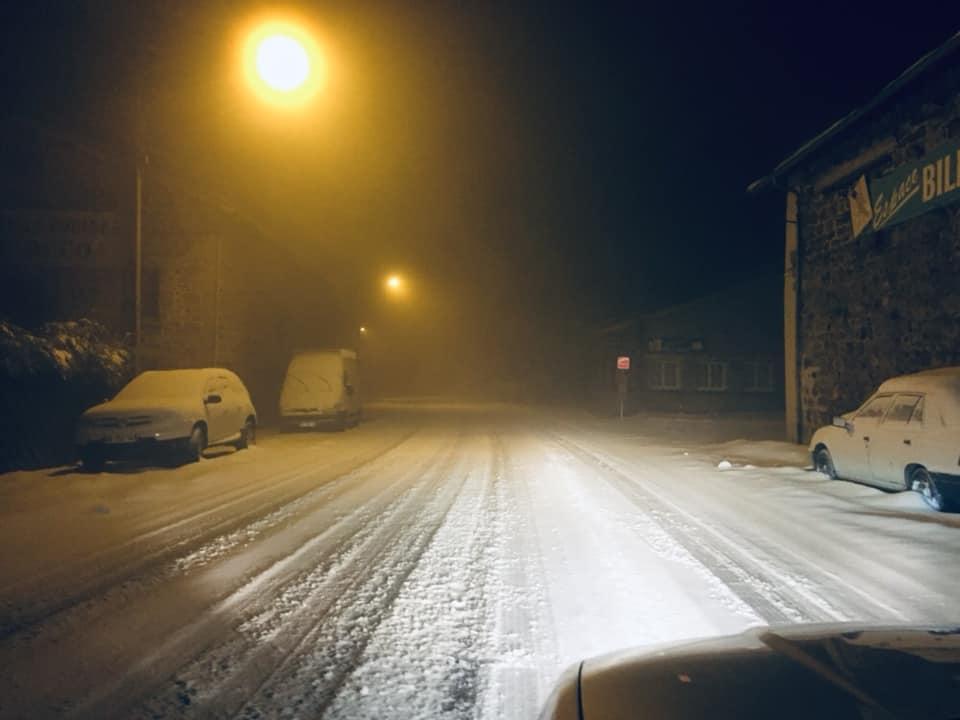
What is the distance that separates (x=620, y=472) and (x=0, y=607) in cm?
1016

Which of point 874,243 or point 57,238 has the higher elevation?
point 57,238

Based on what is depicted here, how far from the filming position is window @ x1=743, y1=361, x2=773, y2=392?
35312mm

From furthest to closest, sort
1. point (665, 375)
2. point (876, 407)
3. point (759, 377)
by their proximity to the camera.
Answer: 1. point (665, 375)
2. point (759, 377)
3. point (876, 407)

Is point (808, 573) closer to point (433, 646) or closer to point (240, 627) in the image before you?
point (433, 646)

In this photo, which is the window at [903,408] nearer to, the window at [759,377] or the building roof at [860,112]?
the building roof at [860,112]

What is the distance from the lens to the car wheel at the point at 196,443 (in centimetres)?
1391

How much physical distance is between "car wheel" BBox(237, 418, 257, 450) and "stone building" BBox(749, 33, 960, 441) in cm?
1415

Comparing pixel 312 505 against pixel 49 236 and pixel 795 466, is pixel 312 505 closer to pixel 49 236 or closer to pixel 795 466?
pixel 795 466

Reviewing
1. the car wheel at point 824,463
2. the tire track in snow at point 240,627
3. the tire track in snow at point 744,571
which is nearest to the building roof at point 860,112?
the car wheel at point 824,463

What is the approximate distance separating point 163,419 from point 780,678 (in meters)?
13.5

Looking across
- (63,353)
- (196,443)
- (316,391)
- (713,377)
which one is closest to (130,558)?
(196,443)

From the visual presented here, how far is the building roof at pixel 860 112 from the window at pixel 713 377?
691 inches

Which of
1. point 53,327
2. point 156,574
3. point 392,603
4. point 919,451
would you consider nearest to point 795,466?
point 919,451

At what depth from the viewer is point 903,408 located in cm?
967
